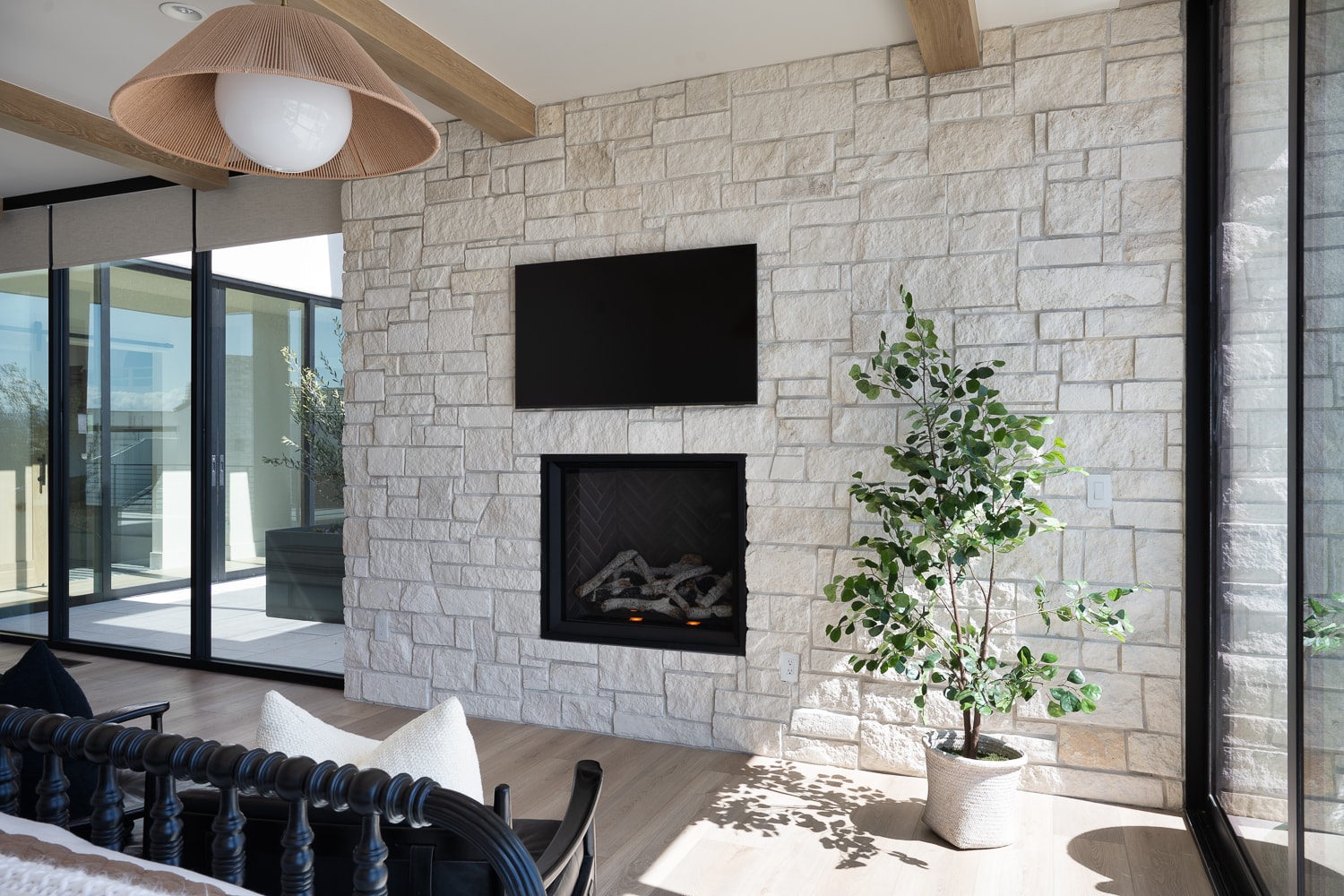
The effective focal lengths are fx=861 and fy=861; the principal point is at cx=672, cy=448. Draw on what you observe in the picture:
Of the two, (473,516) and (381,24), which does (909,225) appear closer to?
(381,24)

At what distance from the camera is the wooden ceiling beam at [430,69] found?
8.54ft

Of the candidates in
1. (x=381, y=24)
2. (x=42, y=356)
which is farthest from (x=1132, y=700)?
(x=42, y=356)

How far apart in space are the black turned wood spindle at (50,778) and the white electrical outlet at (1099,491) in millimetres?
2694

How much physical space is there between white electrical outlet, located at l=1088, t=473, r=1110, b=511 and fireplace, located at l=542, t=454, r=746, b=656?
1174 millimetres

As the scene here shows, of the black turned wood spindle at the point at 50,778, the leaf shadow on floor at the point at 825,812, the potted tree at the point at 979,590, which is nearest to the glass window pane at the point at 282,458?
the leaf shadow on floor at the point at 825,812

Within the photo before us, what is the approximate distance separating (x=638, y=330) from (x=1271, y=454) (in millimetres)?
2105

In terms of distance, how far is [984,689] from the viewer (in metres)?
2.42

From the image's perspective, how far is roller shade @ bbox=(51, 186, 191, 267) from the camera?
445 centimetres

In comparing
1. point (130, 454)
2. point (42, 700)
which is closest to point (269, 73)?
point (42, 700)

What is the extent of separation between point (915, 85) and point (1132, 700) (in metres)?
2.15

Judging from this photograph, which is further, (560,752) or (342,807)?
(560,752)

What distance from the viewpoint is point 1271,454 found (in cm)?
185

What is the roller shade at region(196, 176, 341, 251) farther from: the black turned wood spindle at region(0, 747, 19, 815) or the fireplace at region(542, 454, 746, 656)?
the black turned wood spindle at region(0, 747, 19, 815)

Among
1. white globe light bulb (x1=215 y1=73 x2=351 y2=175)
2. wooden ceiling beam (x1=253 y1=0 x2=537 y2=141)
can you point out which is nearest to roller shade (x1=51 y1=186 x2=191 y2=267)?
wooden ceiling beam (x1=253 y1=0 x2=537 y2=141)
